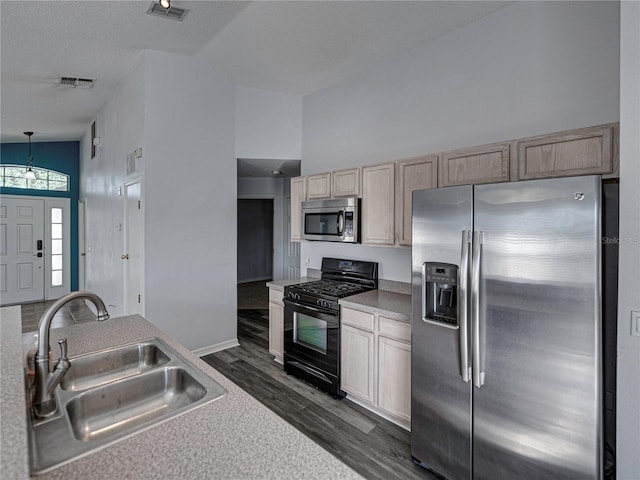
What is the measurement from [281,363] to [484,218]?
107 inches

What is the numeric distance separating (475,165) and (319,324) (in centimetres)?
184

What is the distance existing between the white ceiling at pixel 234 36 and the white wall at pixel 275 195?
2.94 m

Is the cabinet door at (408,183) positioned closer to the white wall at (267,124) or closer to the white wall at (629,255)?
the white wall at (629,255)

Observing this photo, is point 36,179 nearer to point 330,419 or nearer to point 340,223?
point 340,223

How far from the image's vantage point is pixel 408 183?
2764 millimetres

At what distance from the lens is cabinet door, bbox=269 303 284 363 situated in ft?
11.8

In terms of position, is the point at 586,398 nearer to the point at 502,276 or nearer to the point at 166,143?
the point at 502,276

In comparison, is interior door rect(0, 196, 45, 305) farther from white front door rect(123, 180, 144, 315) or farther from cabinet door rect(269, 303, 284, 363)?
Answer: cabinet door rect(269, 303, 284, 363)

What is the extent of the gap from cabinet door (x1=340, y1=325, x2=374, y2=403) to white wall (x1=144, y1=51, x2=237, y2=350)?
1.85m

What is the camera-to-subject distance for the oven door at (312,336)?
296 centimetres

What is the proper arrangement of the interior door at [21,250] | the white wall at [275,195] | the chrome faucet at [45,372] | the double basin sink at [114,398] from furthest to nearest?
the white wall at [275,195], the interior door at [21,250], the chrome faucet at [45,372], the double basin sink at [114,398]

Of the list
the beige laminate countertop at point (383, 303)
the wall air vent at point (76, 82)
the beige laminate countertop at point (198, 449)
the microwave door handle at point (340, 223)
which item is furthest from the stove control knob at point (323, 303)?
the wall air vent at point (76, 82)

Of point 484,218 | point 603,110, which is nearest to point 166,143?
point 484,218

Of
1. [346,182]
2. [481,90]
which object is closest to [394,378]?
[346,182]
